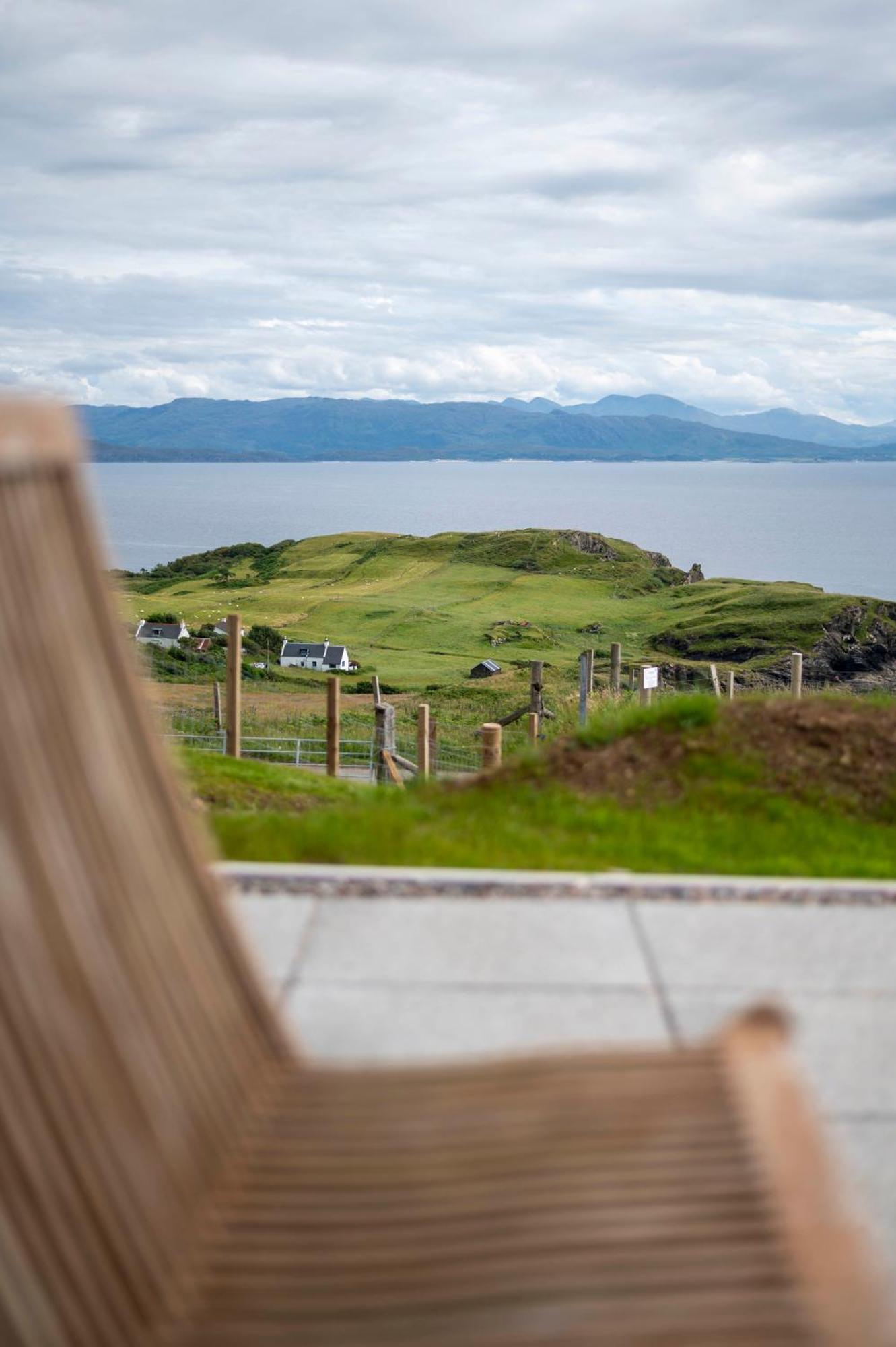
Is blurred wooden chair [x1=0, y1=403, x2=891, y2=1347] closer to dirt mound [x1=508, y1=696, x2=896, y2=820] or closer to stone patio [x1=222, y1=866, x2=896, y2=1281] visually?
stone patio [x1=222, y1=866, x2=896, y2=1281]

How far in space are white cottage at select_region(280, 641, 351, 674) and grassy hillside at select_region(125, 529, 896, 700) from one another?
47.9 inches

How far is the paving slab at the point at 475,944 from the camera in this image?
14.5ft

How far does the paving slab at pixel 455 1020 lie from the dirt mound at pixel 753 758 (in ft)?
9.27

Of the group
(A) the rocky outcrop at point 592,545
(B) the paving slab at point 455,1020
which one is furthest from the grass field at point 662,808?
(A) the rocky outcrop at point 592,545

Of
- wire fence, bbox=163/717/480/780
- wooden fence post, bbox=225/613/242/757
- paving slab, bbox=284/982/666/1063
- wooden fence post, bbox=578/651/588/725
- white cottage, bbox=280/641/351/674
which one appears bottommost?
white cottage, bbox=280/641/351/674

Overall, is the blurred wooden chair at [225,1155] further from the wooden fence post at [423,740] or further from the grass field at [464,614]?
the grass field at [464,614]

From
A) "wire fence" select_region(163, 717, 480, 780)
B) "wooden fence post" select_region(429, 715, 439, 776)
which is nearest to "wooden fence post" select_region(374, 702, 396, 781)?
"wooden fence post" select_region(429, 715, 439, 776)

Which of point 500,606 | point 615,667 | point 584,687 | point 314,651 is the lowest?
point 500,606

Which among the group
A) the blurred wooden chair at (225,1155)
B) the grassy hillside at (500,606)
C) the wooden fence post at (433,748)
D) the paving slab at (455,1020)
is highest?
the blurred wooden chair at (225,1155)

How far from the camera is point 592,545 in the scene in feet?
318

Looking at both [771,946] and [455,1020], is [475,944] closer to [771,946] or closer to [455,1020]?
[455,1020]

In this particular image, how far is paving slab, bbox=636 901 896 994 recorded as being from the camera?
176 inches

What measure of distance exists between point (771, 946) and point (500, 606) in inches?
2747

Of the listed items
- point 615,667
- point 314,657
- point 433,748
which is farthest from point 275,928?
point 314,657
